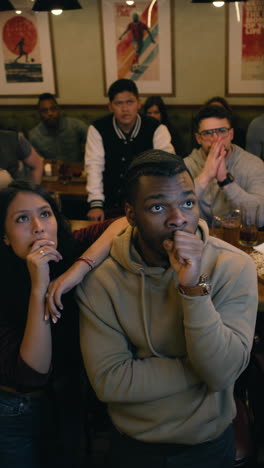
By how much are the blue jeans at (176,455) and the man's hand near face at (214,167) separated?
1.53 meters

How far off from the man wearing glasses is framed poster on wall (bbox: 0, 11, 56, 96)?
3.68 metres

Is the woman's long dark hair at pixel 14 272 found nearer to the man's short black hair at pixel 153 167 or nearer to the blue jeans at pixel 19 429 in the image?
the blue jeans at pixel 19 429

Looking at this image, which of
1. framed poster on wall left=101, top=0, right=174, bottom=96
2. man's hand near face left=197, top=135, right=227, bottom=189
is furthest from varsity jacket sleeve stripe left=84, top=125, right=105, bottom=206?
framed poster on wall left=101, top=0, right=174, bottom=96

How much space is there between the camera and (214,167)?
270 cm

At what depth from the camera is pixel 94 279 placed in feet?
4.81

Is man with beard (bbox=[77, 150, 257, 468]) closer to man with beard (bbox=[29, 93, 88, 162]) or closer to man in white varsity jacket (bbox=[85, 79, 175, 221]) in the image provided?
man in white varsity jacket (bbox=[85, 79, 175, 221])

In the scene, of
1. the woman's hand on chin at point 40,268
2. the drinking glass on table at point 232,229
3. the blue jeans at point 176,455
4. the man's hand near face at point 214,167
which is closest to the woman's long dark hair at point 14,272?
the woman's hand on chin at point 40,268

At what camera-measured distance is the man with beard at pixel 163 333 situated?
1.31 meters

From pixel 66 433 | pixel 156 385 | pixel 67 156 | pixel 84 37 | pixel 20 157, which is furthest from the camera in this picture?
pixel 84 37

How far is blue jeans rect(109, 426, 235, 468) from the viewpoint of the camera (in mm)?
1391

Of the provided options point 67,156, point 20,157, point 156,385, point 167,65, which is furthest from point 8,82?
point 156,385

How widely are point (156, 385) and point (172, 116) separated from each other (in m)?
4.69

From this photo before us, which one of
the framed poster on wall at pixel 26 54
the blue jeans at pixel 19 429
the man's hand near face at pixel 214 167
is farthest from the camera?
the framed poster on wall at pixel 26 54

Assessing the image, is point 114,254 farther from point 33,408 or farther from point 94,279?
point 33,408
